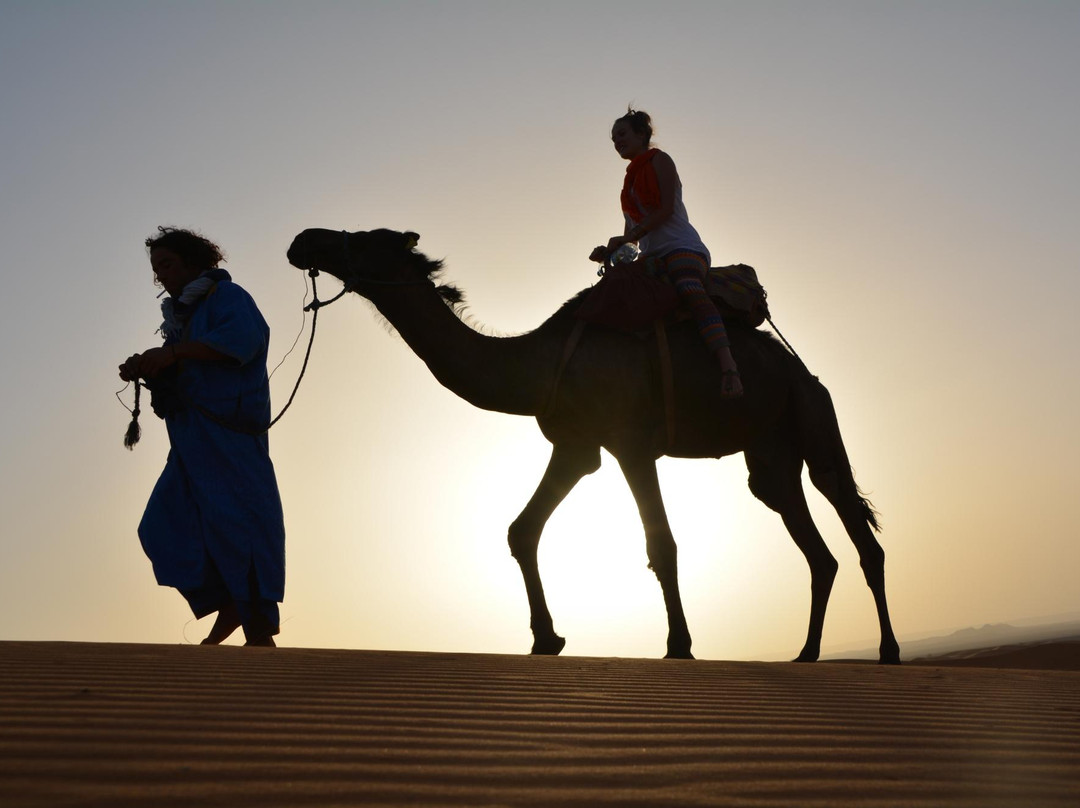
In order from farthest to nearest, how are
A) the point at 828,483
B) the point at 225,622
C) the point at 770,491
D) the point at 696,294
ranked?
the point at 828,483 < the point at 770,491 < the point at 696,294 < the point at 225,622

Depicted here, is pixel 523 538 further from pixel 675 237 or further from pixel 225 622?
pixel 675 237

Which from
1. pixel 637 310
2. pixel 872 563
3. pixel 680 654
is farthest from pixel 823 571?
pixel 637 310

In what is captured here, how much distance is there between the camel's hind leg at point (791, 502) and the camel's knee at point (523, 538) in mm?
2199

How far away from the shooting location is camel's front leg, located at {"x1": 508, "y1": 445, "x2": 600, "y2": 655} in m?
7.79

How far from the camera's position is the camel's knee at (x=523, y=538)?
26.1 ft

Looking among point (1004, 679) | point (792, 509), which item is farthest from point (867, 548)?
point (1004, 679)

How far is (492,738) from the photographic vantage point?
9.18 feet

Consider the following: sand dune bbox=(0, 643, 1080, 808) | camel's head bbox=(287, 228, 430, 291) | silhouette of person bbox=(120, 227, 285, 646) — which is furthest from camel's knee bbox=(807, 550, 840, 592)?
sand dune bbox=(0, 643, 1080, 808)

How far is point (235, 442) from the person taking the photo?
783cm

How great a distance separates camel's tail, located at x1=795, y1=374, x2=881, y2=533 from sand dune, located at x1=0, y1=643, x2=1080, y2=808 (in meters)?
4.77

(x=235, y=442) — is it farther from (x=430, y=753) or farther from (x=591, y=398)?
(x=430, y=753)

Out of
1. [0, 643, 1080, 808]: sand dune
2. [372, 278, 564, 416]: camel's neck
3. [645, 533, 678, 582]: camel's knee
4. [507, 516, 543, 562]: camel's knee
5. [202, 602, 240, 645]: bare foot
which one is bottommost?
[0, 643, 1080, 808]: sand dune

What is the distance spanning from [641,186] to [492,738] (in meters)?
6.16

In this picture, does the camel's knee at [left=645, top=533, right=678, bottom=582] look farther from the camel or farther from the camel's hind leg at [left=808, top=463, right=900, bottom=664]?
the camel's hind leg at [left=808, top=463, right=900, bottom=664]
